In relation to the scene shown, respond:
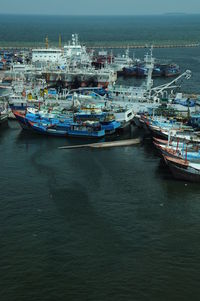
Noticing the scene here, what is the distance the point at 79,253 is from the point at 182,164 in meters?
10.9

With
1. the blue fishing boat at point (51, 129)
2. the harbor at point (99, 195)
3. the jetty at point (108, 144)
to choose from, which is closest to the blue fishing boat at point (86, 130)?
the harbor at point (99, 195)

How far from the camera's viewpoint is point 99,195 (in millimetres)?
26281

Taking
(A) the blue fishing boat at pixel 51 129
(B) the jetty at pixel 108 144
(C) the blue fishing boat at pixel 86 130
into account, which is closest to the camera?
(B) the jetty at pixel 108 144

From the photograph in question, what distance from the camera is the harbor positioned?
18.6m

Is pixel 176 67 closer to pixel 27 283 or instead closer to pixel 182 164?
pixel 182 164

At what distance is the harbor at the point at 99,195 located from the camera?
18641 mm

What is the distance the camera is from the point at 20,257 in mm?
19984

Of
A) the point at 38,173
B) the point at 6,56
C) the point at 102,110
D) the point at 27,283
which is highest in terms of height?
the point at 6,56

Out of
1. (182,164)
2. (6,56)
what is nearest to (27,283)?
(182,164)

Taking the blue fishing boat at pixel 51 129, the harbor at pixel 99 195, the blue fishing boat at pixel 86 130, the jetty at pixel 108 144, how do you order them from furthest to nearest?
the blue fishing boat at pixel 51 129 < the blue fishing boat at pixel 86 130 < the jetty at pixel 108 144 < the harbor at pixel 99 195

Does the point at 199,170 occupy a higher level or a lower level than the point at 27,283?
higher

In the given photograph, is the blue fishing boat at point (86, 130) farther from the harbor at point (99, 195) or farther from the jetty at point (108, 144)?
the jetty at point (108, 144)

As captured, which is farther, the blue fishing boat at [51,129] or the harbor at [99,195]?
the blue fishing boat at [51,129]

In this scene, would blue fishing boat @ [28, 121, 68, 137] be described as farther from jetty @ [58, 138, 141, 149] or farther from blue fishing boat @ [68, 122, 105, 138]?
jetty @ [58, 138, 141, 149]
